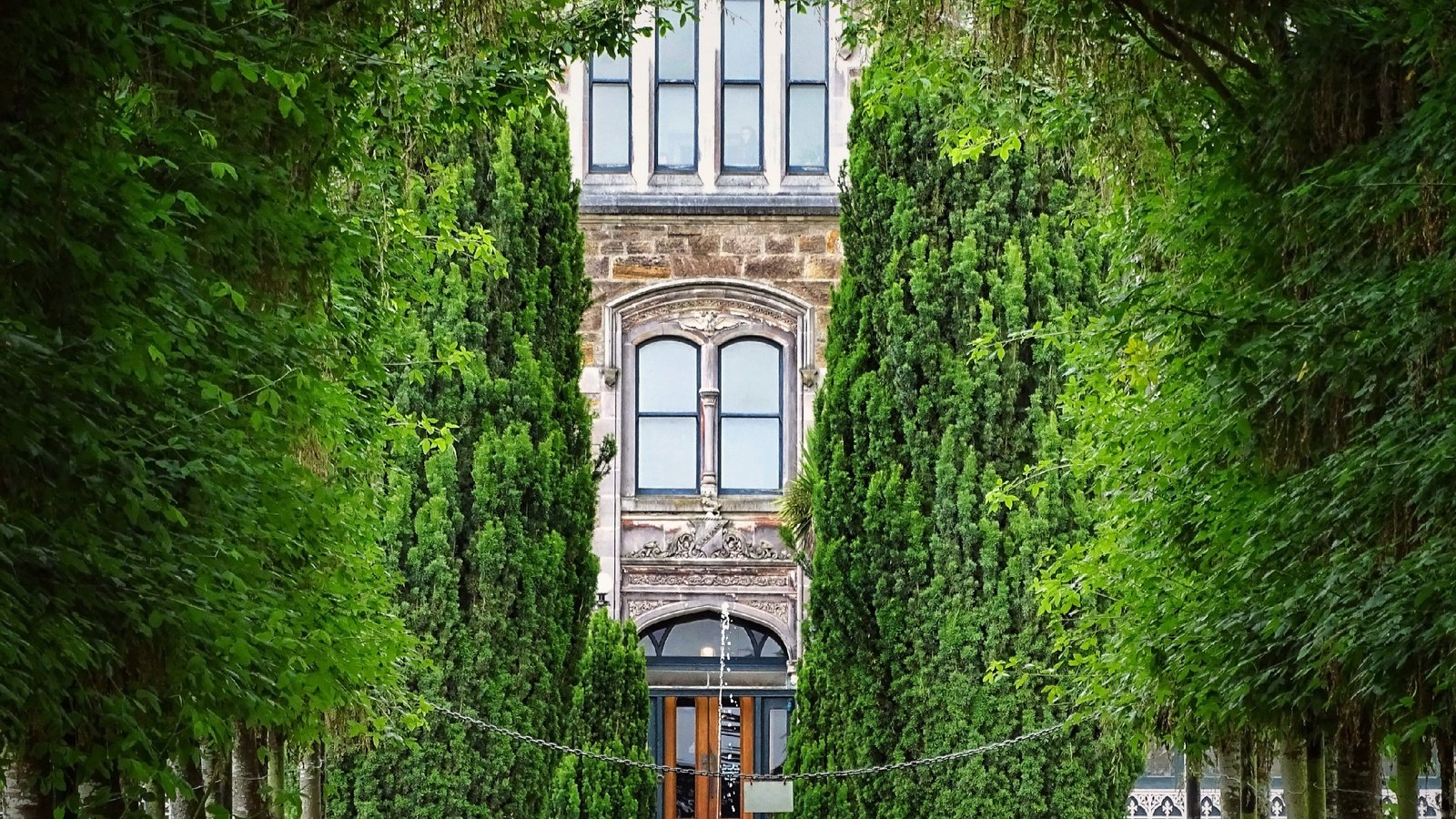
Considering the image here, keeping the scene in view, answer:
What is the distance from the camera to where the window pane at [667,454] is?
75.4 feet

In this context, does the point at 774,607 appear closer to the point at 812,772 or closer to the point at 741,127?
the point at 741,127

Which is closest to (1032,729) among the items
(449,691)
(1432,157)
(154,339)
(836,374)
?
(836,374)

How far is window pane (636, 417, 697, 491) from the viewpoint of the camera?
2297cm

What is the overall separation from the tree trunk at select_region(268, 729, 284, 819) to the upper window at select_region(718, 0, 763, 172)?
13312 mm

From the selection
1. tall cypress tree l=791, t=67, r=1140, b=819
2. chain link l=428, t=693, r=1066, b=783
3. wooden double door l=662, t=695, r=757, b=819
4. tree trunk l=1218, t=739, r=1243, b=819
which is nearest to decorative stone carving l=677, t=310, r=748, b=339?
wooden double door l=662, t=695, r=757, b=819

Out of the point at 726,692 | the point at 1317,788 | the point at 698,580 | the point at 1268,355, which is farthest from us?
the point at 726,692

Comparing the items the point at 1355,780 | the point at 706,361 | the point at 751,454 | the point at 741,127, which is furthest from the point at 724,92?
the point at 1355,780

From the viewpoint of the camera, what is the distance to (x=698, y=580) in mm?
22547

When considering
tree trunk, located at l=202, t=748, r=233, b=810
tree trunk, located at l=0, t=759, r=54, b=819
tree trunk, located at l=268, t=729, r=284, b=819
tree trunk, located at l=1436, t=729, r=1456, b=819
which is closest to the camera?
tree trunk, located at l=1436, t=729, r=1456, b=819

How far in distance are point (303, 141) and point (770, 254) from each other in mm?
14520

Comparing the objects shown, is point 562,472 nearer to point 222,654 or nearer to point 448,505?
point 448,505

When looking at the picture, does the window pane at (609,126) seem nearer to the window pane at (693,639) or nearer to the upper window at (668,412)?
the upper window at (668,412)

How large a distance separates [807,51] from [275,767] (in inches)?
566

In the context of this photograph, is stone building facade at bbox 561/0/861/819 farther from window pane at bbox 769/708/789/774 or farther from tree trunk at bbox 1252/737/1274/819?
tree trunk at bbox 1252/737/1274/819
